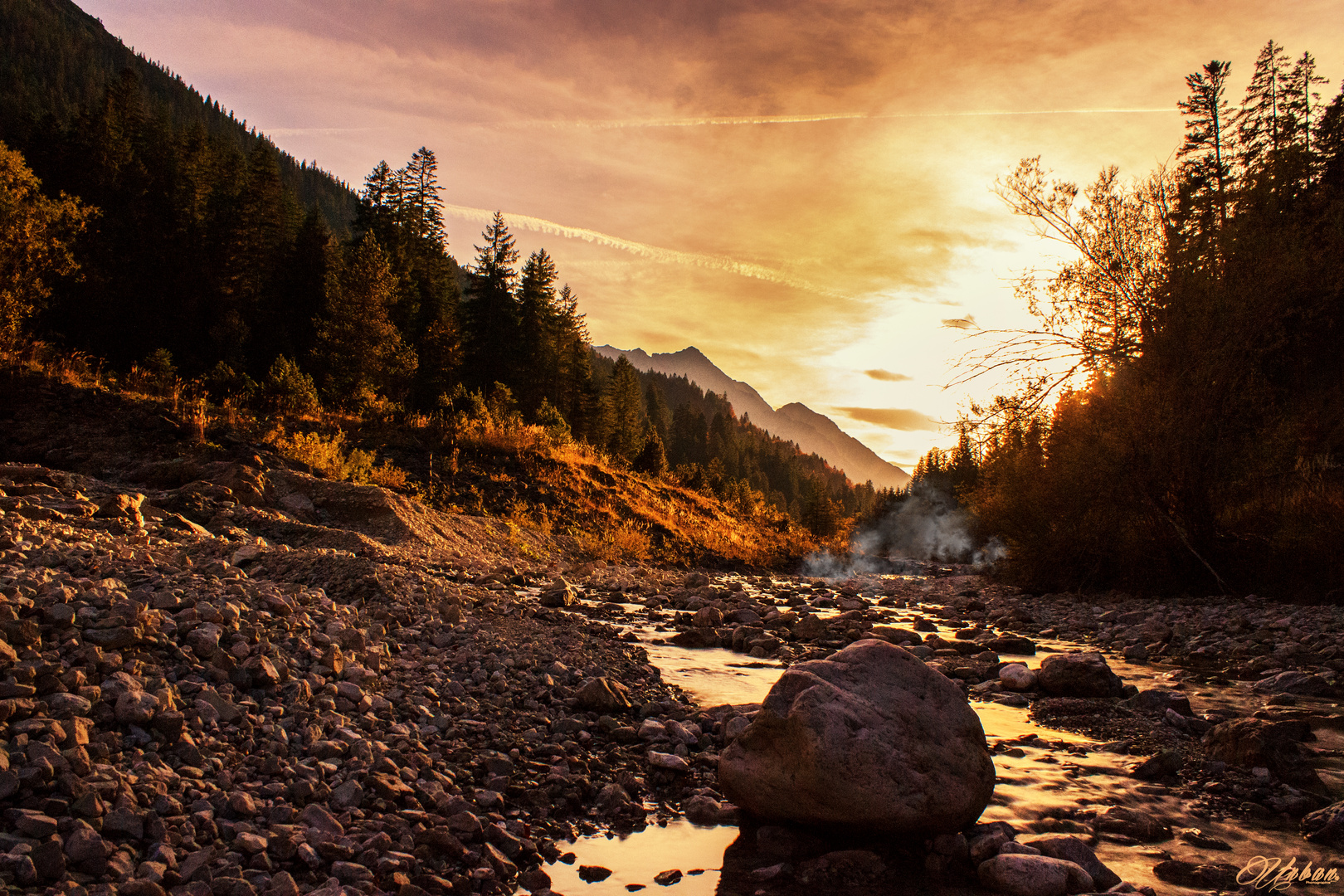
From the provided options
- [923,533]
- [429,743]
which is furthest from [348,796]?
[923,533]

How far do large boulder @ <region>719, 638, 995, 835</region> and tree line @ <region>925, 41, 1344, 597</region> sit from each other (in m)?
12.7

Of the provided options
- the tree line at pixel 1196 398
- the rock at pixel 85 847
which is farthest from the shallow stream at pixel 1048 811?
the tree line at pixel 1196 398

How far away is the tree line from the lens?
12758 mm

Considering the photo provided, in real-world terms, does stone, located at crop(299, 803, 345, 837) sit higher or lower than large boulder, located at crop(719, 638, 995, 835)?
lower

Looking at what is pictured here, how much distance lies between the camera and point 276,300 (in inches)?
1503

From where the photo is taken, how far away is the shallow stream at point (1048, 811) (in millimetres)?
3301

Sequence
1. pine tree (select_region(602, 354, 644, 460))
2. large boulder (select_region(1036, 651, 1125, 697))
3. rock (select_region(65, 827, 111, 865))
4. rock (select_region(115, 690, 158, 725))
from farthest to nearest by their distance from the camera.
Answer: pine tree (select_region(602, 354, 644, 460)) → large boulder (select_region(1036, 651, 1125, 697)) → rock (select_region(115, 690, 158, 725)) → rock (select_region(65, 827, 111, 865))

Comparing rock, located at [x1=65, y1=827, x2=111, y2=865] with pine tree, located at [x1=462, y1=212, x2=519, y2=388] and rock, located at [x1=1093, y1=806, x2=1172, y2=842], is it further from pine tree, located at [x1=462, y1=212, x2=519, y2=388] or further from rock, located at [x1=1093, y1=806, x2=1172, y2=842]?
pine tree, located at [x1=462, y1=212, x2=519, y2=388]

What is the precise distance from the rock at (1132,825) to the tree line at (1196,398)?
11.7m

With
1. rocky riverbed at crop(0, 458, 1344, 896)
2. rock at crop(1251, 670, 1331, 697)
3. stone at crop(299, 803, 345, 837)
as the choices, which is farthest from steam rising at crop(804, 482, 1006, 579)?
stone at crop(299, 803, 345, 837)

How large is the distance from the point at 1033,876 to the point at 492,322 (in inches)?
1588

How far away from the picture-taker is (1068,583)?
16359mm

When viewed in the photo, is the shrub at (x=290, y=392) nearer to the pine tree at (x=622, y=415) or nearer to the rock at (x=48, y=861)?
the rock at (x=48, y=861)

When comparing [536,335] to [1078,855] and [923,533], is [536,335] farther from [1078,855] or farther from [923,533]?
[923,533]
